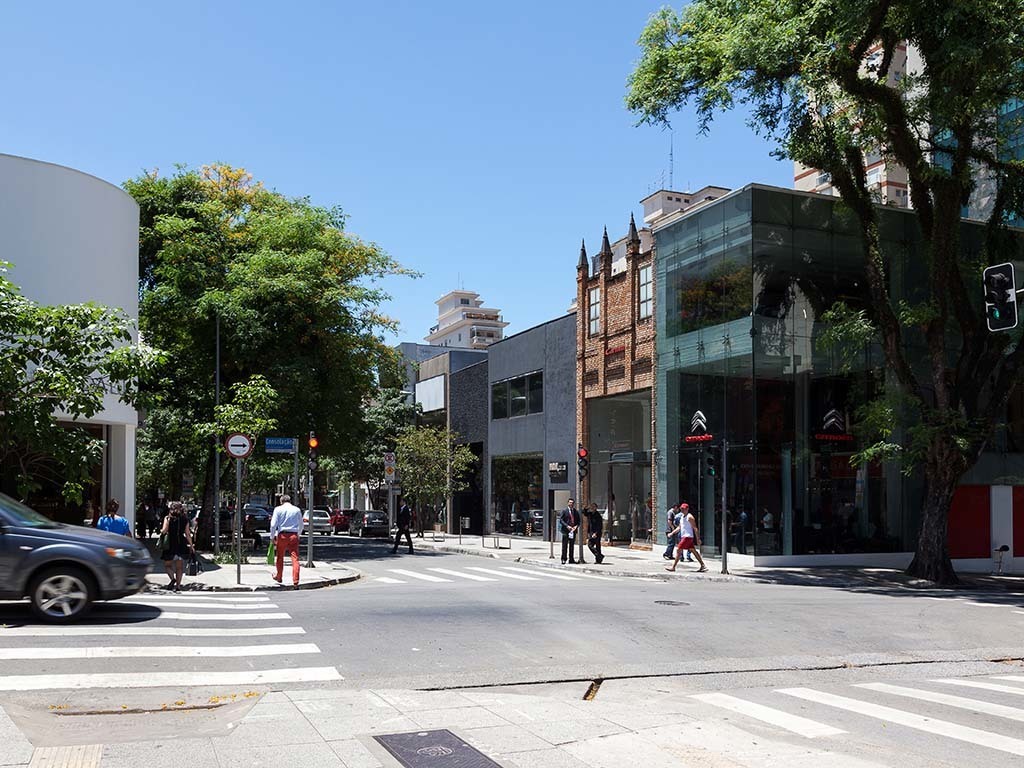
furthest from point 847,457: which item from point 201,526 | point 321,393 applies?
point 201,526

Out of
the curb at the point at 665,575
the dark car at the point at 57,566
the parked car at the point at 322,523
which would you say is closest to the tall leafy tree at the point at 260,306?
the curb at the point at 665,575

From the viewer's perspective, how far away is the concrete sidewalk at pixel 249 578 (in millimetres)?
18562

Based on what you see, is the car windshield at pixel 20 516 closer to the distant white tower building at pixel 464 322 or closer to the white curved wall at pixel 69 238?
the white curved wall at pixel 69 238

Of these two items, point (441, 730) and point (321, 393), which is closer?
point (441, 730)

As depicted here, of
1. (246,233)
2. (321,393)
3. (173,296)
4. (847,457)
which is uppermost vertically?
(246,233)

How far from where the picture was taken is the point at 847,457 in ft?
93.5

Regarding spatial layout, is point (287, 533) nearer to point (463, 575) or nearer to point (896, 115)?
point (463, 575)

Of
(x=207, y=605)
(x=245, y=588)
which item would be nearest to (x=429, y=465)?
(x=245, y=588)

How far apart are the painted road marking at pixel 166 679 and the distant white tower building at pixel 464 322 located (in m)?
116

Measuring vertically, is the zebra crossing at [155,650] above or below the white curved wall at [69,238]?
below

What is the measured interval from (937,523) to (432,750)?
20.0 meters

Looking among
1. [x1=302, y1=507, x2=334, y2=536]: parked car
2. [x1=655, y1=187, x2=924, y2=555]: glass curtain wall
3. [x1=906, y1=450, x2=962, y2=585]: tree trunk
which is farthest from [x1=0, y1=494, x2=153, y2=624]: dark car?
[x1=302, y1=507, x2=334, y2=536]: parked car

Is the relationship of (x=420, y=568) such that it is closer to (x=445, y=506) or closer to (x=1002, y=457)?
(x=1002, y=457)

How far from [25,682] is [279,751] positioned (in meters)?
3.68
